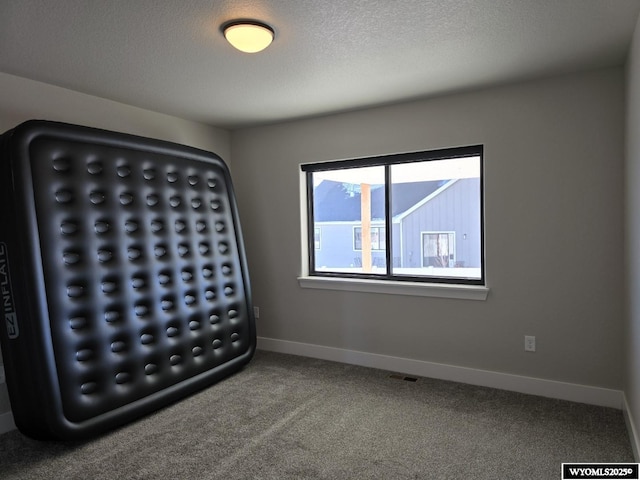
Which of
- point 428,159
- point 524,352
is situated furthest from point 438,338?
point 428,159

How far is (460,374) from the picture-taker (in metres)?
3.46

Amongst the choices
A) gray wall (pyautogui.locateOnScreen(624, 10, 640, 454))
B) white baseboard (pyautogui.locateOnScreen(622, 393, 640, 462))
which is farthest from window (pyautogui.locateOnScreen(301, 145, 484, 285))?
white baseboard (pyautogui.locateOnScreen(622, 393, 640, 462))

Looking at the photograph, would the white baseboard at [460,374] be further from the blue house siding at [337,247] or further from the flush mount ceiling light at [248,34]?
the flush mount ceiling light at [248,34]

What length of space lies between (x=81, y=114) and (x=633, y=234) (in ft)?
12.2

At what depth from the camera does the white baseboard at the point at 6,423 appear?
2.78 meters

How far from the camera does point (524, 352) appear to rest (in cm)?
322

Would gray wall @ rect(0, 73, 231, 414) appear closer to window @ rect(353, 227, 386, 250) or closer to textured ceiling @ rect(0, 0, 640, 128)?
textured ceiling @ rect(0, 0, 640, 128)

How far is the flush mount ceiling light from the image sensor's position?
2156mm

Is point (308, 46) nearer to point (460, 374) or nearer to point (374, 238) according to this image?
point (374, 238)

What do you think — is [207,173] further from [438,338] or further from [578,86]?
[578,86]

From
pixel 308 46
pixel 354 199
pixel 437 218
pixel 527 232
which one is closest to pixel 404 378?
pixel 437 218

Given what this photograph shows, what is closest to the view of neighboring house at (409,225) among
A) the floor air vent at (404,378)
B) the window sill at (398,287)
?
the window sill at (398,287)

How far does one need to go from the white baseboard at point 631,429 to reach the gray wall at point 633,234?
0.07 ft

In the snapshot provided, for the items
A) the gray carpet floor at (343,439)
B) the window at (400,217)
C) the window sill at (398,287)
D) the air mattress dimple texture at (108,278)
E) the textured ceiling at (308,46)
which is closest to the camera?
the textured ceiling at (308,46)
